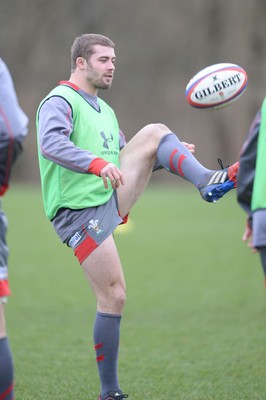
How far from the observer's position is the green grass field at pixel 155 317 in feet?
16.7

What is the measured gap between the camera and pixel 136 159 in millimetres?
4562

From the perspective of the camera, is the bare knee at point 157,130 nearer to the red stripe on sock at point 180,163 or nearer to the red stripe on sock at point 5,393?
the red stripe on sock at point 180,163

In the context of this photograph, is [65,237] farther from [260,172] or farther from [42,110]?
[260,172]

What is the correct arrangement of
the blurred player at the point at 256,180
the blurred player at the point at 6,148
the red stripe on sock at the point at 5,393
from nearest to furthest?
the blurred player at the point at 256,180 < the blurred player at the point at 6,148 < the red stripe on sock at the point at 5,393

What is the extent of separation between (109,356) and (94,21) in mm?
25579

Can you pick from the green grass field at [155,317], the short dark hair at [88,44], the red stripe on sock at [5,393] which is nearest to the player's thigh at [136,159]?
the short dark hair at [88,44]

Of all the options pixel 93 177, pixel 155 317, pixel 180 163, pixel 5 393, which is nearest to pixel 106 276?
pixel 93 177

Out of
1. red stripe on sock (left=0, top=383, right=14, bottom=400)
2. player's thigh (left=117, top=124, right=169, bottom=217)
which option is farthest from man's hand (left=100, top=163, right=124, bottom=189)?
red stripe on sock (left=0, top=383, right=14, bottom=400)

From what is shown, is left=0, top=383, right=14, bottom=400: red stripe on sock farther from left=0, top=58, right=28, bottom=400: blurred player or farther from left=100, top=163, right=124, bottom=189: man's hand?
left=100, top=163, right=124, bottom=189: man's hand

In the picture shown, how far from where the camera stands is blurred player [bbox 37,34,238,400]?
4117 millimetres

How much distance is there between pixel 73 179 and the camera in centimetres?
425

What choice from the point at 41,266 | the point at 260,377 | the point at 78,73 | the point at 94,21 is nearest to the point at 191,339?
the point at 260,377

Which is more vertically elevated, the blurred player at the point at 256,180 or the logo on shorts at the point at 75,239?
the blurred player at the point at 256,180

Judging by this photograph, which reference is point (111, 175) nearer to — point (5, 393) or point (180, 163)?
point (180, 163)
